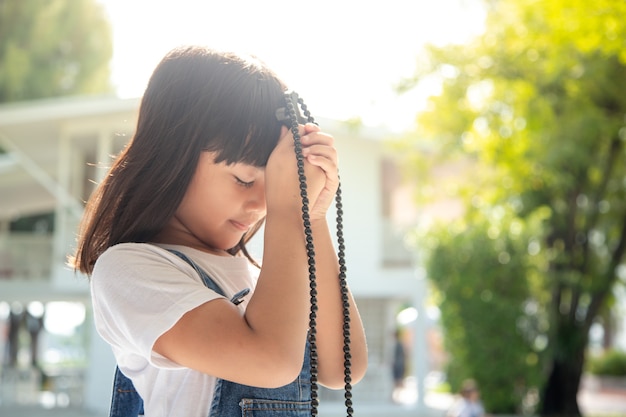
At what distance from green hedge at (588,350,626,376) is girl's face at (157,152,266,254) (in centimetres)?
2353

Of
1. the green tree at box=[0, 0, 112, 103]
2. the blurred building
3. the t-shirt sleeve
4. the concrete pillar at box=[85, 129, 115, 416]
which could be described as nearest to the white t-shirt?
the t-shirt sleeve

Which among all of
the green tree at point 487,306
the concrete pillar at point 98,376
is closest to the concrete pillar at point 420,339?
the green tree at point 487,306

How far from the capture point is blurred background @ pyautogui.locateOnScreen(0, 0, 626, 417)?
793 centimetres

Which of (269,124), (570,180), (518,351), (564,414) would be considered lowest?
(564,414)

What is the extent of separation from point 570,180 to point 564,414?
3101mm

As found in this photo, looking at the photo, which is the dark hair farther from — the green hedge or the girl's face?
the green hedge

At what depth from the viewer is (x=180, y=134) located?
102 cm

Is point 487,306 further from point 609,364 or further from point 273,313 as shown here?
point 609,364

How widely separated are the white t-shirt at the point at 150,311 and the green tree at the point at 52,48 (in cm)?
1809

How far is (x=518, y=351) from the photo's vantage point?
409 inches

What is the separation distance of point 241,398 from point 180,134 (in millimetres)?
330

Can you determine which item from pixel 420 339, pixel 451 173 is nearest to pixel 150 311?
pixel 420 339

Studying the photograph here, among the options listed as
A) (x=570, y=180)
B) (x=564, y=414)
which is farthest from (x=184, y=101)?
(x=564, y=414)

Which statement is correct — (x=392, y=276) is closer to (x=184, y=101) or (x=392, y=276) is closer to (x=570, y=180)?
(x=570, y=180)
